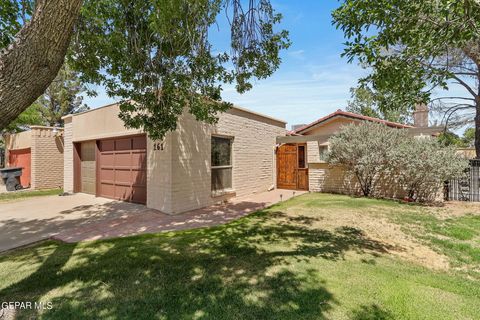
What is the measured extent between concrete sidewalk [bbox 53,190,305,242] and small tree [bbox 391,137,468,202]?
547 cm

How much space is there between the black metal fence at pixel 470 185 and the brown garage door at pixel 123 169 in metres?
11.7

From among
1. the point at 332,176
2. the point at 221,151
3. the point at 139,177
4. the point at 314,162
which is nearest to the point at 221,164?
the point at 221,151

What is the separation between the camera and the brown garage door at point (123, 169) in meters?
8.71

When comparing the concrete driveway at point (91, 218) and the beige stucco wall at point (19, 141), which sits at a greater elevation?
the beige stucco wall at point (19, 141)

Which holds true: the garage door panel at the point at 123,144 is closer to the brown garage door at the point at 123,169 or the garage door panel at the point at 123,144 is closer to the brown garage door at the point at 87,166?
the brown garage door at the point at 123,169

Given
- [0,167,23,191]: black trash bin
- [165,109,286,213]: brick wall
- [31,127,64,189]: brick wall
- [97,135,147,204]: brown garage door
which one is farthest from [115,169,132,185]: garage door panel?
[0,167,23,191]: black trash bin

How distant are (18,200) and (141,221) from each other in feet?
23.9

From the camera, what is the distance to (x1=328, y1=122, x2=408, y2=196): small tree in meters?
9.83

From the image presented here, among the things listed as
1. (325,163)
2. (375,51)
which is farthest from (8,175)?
(375,51)

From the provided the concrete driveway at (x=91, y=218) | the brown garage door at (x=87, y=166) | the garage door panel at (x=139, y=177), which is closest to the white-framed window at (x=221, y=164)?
the concrete driveway at (x=91, y=218)

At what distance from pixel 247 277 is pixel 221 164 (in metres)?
6.29

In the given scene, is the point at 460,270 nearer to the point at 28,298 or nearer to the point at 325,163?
the point at 28,298

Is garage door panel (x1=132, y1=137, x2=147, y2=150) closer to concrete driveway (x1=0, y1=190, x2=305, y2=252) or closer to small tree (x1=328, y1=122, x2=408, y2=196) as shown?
concrete driveway (x1=0, y1=190, x2=305, y2=252)

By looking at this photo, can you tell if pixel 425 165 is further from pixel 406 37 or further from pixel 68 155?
pixel 68 155
